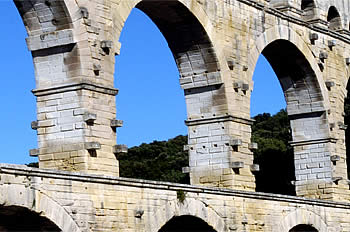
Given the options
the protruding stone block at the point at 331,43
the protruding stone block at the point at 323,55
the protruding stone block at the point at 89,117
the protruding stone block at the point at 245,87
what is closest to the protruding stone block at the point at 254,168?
the protruding stone block at the point at 245,87

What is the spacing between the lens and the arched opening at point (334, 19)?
116ft

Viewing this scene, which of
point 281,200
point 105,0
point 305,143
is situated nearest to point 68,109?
point 105,0

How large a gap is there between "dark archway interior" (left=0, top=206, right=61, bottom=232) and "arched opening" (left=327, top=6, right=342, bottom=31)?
1853 cm

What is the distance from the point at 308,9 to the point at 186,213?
12.5 meters

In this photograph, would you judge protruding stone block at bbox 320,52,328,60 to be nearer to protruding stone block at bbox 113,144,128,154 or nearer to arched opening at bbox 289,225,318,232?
arched opening at bbox 289,225,318,232

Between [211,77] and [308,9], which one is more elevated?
[308,9]

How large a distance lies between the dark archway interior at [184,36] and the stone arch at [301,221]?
491cm

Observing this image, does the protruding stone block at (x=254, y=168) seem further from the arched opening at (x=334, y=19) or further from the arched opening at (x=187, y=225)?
the arched opening at (x=334, y=19)

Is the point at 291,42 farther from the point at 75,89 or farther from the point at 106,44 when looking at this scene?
the point at 75,89

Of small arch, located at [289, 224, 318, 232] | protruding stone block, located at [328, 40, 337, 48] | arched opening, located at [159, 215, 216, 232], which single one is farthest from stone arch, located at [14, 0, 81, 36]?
protruding stone block, located at [328, 40, 337, 48]

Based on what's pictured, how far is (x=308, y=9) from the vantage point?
3366 centimetres

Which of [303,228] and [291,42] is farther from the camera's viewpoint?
[291,42]

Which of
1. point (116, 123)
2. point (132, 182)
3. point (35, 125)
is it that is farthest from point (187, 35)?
point (132, 182)

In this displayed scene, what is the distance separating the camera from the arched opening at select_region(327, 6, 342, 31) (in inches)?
1395
